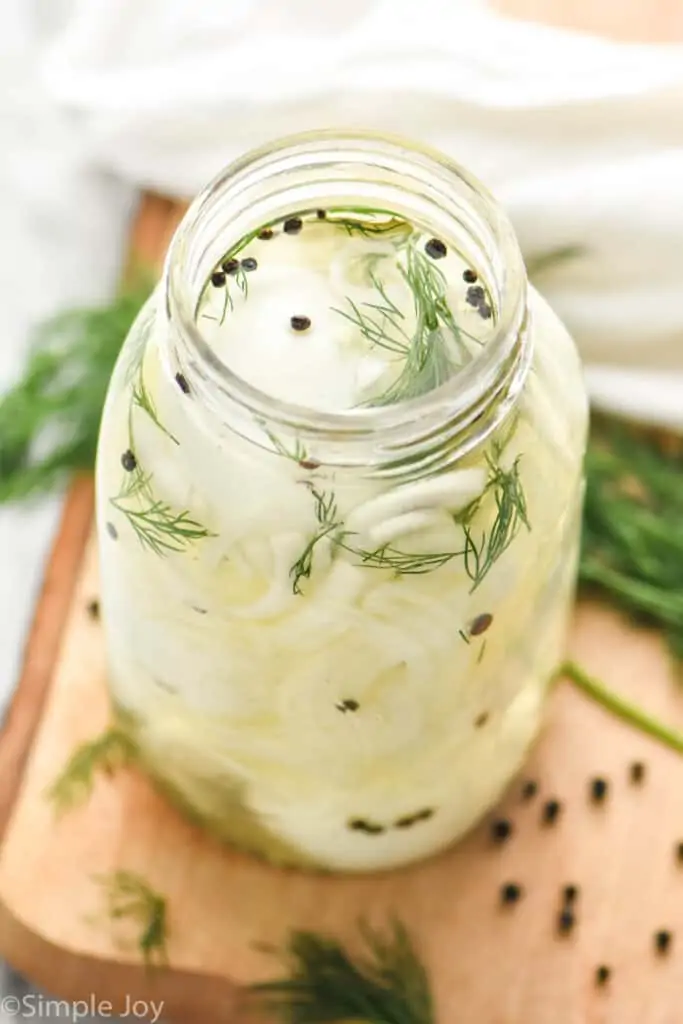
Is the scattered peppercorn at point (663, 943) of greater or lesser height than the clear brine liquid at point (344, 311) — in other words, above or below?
below

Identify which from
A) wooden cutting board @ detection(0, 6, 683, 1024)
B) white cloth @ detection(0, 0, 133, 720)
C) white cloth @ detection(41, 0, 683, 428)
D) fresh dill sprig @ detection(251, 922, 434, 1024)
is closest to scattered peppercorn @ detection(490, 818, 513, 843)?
wooden cutting board @ detection(0, 6, 683, 1024)

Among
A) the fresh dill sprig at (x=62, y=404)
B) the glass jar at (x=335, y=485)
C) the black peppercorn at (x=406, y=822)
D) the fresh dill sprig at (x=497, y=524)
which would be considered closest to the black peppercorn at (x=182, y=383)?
the glass jar at (x=335, y=485)

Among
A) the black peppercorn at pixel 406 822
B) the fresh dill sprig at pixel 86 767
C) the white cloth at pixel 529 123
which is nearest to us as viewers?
the black peppercorn at pixel 406 822

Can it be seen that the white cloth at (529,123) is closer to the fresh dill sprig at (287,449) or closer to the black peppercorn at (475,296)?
the black peppercorn at (475,296)

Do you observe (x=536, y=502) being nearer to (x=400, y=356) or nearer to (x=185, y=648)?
(x=400, y=356)

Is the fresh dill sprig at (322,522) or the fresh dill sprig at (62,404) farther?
the fresh dill sprig at (62,404)
